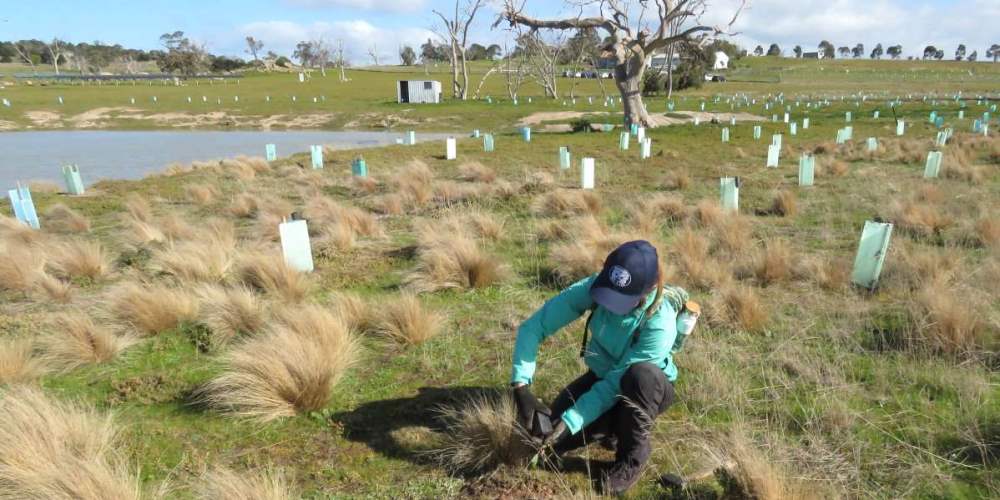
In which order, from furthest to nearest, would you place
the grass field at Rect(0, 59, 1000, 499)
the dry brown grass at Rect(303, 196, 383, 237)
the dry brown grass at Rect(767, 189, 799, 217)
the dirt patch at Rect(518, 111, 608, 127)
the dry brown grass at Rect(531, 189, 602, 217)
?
the dirt patch at Rect(518, 111, 608, 127) < the dry brown grass at Rect(531, 189, 602, 217) < the dry brown grass at Rect(767, 189, 799, 217) < the dry brown grass at Rect(303, 196, 383, 237) < the grass field at Rect(0, 59, 1000, 499)

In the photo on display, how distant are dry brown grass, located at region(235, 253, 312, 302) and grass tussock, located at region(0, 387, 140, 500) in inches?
84.2

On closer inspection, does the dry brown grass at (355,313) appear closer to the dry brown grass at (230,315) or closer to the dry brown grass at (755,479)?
the dry brown grass at (230,315)

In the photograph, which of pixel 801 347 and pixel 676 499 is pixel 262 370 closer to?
pixel 676 499

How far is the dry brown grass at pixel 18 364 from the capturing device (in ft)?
12.0

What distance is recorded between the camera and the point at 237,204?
923 cm

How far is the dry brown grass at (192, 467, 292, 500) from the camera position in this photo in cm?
239

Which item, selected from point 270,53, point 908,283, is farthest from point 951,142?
point 270,53

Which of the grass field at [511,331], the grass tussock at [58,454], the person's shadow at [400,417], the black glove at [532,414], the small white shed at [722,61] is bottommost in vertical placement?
the person's shadow at [400,417]

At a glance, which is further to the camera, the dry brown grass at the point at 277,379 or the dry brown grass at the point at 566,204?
the dry brown grass at the point at 566,204

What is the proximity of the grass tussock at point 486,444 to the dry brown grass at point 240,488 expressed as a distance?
0.76 metres

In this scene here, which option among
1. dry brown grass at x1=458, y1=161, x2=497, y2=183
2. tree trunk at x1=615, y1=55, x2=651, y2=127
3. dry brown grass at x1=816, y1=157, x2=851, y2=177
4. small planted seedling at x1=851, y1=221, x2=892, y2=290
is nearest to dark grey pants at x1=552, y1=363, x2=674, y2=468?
small planted seedling at x1=851, y1=221, x2=892, y2=290

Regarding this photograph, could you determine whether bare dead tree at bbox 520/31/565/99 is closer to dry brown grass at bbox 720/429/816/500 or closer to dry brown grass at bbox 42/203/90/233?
dry brown grass at bbox 42/203/90/233

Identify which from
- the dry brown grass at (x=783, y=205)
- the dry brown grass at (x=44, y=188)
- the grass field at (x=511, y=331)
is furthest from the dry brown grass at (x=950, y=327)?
the dry brown grass at (x=44, y=188)

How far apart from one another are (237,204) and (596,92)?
160ft
